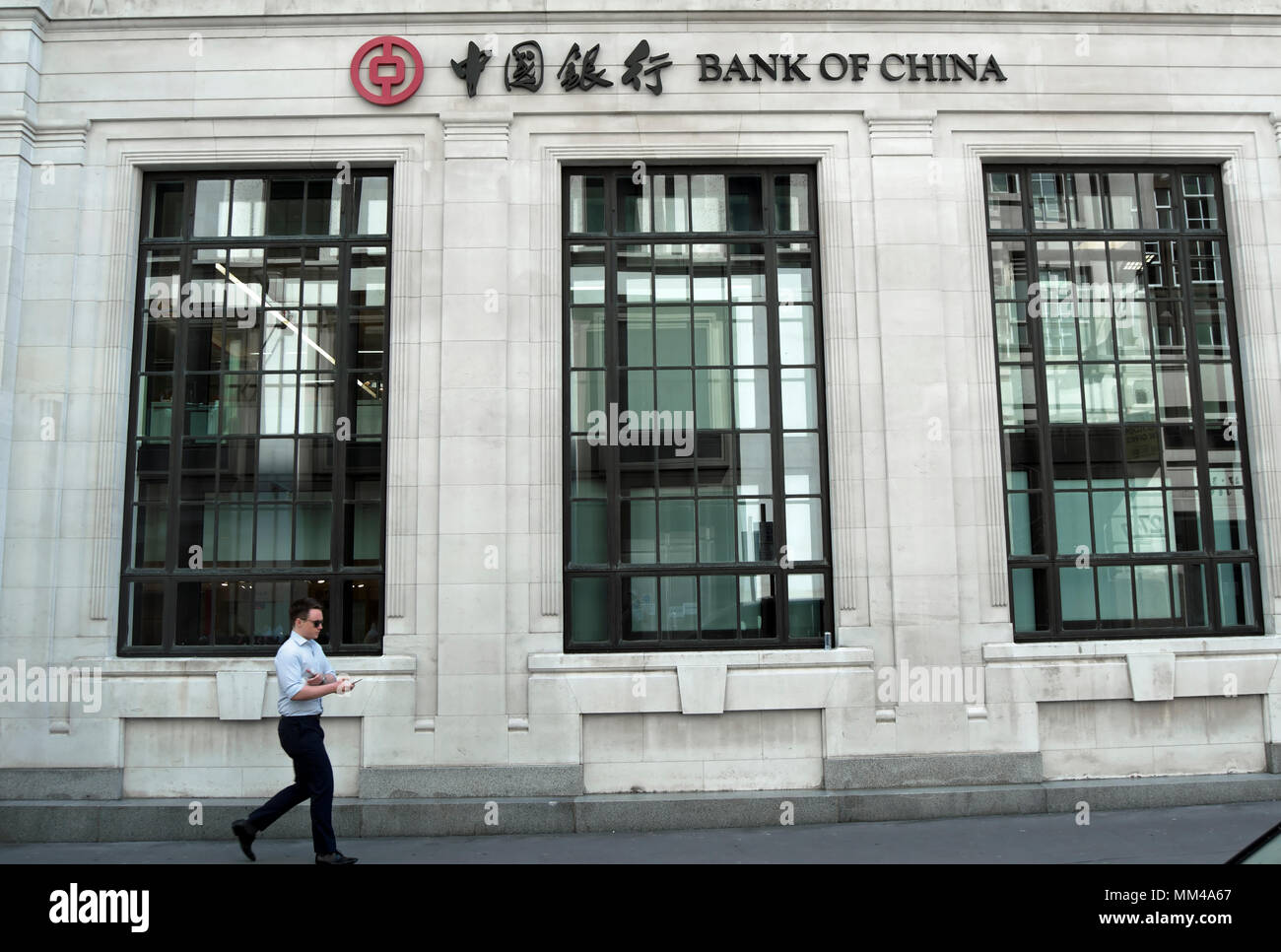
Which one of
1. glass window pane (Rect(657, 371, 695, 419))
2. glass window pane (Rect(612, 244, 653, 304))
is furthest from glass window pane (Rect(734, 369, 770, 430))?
glass window pane (Rect(612, 244, 653, 304))

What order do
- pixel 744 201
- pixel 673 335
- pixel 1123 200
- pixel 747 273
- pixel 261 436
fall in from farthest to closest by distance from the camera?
pixel 1123 200
pixel 744 201
pixel 747 273
pixel 673 335
pixel 261 436

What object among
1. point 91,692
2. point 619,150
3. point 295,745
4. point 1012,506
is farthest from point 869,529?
point 91,692

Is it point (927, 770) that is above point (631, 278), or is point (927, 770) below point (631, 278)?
below

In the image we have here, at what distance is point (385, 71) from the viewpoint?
11.3 metres

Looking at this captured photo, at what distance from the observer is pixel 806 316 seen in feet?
37.6

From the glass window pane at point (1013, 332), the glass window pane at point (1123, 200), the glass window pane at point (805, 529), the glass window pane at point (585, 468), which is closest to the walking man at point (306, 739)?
the glass window pane at point (585, 468)

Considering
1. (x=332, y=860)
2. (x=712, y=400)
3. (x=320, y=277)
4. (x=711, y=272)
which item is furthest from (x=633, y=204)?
(x=332, y=860)

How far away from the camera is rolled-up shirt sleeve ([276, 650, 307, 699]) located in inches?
333

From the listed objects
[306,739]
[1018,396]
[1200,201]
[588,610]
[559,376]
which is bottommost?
[306,739]

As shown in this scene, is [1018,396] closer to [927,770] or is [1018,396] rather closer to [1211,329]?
[1211,329]

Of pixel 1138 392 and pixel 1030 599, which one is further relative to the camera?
pixel 1138 392

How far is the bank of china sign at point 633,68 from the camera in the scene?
11273 mm

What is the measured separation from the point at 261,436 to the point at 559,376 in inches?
135

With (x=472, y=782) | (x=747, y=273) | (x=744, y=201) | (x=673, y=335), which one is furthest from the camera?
(x=744, y=201)
